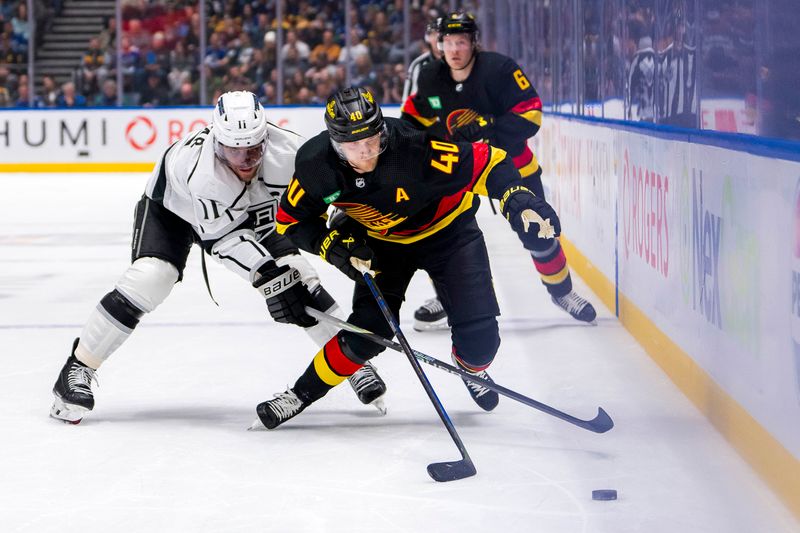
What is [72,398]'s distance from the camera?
363 cm

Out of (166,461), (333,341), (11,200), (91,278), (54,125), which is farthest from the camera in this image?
(54,125)

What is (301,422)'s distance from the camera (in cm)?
367

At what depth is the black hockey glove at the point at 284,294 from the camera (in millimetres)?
3518

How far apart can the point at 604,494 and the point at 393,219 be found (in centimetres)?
98

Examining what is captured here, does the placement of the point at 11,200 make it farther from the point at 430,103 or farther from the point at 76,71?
the point at 430,103

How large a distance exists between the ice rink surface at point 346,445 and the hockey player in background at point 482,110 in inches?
5.6

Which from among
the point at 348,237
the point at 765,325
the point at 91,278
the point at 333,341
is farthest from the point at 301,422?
the point at 91,278

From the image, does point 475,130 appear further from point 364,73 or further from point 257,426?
point 364,73

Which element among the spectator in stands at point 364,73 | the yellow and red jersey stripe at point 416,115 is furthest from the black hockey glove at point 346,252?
the spectator in stands at point 364,73

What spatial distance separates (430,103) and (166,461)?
2.58m

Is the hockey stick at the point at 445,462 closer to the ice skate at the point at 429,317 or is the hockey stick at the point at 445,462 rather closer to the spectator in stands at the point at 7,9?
the ice skate at the point at 429,317

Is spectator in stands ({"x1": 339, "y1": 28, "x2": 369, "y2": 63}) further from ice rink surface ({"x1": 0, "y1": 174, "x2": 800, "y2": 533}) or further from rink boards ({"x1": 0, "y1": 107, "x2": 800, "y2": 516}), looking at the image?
ice rink surface ({"x1": 0, "y1": 174, "x2": 800, "y2": 533})

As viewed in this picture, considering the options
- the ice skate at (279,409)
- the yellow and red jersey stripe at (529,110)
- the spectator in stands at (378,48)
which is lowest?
the ice skate at (279,409)

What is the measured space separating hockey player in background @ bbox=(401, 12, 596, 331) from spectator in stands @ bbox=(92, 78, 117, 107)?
948 centimetres
